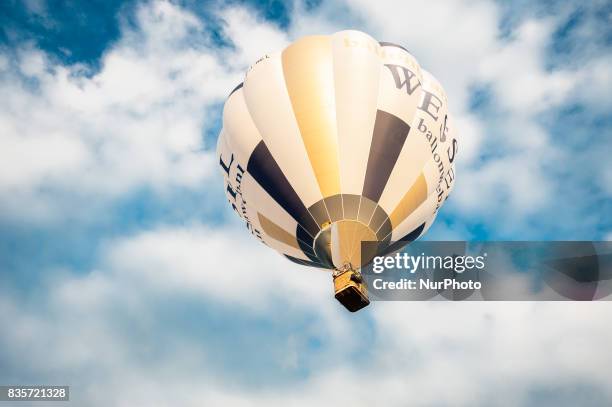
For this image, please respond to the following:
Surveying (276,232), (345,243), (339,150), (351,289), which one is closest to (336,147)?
(339,150)

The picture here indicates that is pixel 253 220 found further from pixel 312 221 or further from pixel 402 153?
pixel 402 153

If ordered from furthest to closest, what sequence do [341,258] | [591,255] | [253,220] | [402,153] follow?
[591,255], [253,220], [402,153], [341,258]

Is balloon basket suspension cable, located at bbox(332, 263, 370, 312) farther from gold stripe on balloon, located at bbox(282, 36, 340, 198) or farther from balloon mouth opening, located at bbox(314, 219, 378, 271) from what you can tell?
gold stripe on balloon, located at bbox(282, 36, 340, 198)

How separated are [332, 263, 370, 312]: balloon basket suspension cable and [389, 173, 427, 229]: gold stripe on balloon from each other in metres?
2.19

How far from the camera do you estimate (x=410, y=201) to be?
18281 millimetres

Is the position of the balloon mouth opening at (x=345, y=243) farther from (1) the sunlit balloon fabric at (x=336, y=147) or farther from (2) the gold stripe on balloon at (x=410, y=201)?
(2) the gold stripe on balloon at (x=410, y=201)

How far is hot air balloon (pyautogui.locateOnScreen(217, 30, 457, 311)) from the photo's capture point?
17.2 metres

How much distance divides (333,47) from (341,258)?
5754 mm

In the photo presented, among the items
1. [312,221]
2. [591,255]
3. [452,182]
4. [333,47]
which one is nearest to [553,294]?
[591,255]

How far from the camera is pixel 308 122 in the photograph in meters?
17.7

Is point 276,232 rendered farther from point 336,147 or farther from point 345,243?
point 336,147

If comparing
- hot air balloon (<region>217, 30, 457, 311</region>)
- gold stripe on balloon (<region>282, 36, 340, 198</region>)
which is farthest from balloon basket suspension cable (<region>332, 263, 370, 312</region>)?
gold stripe on balloon (<region>282, 36, 340, 198</region>)

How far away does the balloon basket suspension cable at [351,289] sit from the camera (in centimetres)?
1612

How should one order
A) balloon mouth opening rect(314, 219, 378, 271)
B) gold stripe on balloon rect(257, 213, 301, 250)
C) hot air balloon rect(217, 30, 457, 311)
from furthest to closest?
gold stripe on balloon rect(257, 213, 301, 250), hot air balloon rect(217, 30, 457, 311), balloon mouth opening rect(314, 219, 378, 271)
